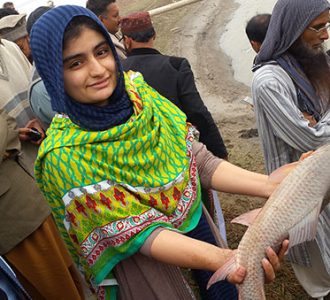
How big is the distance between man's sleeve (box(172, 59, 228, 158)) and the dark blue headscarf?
1.57 meters

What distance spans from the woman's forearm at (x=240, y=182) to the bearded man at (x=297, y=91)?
733mm

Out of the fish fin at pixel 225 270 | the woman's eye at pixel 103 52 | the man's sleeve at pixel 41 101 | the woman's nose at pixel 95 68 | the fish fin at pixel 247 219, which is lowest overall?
the fish fin at pixel 247 219

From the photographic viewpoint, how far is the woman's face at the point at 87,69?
1.89 metres

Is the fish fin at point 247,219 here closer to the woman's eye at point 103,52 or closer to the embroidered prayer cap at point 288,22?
the woman's eye at point 103,52

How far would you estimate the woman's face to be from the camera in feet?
6.21

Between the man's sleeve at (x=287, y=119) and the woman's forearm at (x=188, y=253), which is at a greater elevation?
the woman's forearm at (x=188, y=253)

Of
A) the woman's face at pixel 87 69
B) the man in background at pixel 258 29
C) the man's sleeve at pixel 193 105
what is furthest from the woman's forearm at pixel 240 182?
the man in background at pixel 258 29

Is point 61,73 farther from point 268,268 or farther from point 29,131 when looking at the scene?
point 29,131

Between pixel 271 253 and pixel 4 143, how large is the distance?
5.88 ft

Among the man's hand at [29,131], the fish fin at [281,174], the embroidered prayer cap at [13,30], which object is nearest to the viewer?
the fish fin at [281,174]

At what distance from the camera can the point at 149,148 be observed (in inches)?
79.7

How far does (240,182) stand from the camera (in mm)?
2209

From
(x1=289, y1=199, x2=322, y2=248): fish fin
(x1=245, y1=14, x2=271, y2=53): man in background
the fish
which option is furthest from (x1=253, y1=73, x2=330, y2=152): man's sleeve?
(x1=245, y1=14, x2=271, y2=53): man in background

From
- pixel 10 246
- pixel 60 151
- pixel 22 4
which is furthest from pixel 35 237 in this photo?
pixel 22 4
